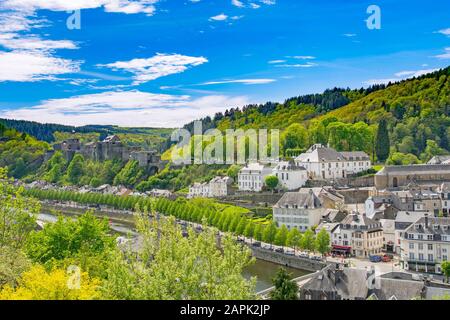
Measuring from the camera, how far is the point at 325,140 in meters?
55.3

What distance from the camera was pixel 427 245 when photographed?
82.6 ft

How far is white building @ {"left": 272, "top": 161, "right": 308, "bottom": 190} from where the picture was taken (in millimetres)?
42969

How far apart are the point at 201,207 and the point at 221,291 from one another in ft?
115

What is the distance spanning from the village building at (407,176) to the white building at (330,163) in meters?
5.11

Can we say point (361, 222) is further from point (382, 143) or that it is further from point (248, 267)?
point (382, 143)

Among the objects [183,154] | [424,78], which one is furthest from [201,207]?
[424,78]

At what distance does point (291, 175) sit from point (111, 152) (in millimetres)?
41866

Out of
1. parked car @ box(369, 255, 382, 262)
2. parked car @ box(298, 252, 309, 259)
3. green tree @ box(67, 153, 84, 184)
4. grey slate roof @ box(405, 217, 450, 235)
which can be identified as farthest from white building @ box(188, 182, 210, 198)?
green tree @ box(67, 153, 84, 184)

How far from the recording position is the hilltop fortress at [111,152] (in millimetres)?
69062

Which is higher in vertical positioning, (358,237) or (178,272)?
(178,272)

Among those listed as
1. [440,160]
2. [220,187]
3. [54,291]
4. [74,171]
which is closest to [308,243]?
[220,187]

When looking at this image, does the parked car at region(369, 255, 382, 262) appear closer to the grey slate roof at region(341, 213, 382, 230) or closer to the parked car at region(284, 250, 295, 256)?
the grey slate roof at region(341, 213, 382, 230)

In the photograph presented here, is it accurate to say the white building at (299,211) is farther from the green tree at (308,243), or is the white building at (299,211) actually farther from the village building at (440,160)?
the village building at (440,160)
